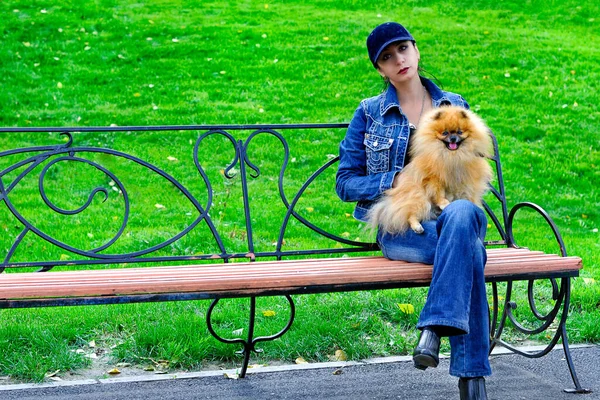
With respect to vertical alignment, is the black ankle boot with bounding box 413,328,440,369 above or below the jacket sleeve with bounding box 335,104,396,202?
below

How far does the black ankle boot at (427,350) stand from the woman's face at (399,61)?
1.34m

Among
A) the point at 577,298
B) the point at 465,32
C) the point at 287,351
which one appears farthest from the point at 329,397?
the point at 465,32

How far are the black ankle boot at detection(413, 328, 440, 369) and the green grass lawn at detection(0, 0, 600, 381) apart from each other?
3.07 ft

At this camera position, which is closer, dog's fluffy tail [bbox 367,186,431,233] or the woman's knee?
the woman's knee

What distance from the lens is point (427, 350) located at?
9.79 feet

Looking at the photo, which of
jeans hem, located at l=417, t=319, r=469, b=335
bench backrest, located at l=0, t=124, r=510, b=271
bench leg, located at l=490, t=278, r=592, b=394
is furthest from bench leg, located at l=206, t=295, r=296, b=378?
bench leg, located at l=490, t=278, r=592, b=394

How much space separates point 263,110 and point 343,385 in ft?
16.4

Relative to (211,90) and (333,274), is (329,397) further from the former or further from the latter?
(211,90)

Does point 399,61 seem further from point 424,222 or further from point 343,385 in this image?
point 343,385

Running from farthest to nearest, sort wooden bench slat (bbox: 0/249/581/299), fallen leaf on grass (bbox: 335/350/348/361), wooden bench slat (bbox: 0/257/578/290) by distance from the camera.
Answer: fallen leaf on grass (bbox: 335/350/348/361), wooden bench slat (bbox: 0/257/578/290), wooden bench slat (bbox: 0/249/581/299)

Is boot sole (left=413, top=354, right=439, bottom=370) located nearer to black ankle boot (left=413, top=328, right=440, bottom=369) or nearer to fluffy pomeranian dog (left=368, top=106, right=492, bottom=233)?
black ankle boot (left=413, top=328, right=440, bottom=369)

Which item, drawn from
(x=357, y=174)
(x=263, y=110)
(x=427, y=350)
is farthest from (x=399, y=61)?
(x=263, y=110)

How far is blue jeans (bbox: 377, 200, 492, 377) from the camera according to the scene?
304cm

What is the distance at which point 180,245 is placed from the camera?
5.59m
